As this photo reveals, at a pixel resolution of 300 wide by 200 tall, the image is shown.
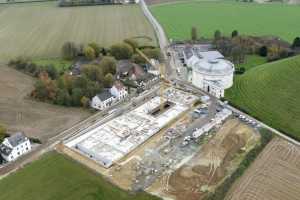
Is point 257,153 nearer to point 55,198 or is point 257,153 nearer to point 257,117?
point 257,117

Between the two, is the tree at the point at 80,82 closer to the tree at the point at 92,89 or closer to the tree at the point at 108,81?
the tree at the point at 92,89

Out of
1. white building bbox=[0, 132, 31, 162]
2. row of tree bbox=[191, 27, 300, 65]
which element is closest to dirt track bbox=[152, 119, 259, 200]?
white building bbox=[0, 132, 31, 162]

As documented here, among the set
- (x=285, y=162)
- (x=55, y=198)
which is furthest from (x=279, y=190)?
(x=55, y=198)

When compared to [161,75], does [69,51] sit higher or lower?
higher

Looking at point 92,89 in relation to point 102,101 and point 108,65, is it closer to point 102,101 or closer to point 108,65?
point 102,101

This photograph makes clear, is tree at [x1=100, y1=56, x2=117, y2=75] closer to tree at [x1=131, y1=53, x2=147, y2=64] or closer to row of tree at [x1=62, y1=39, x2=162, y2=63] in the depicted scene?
tree at [x1=131, y1=53, x2=147, y2=64]

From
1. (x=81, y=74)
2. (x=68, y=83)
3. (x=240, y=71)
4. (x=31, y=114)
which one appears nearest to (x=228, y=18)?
(x=240, y=71)

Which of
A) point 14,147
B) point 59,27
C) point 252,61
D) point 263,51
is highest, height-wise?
point 59,27
